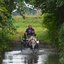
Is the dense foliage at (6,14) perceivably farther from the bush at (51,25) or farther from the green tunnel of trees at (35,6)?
the bush at (51,25)

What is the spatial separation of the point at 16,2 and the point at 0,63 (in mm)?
3514

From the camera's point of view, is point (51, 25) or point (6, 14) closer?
point (6, 14)

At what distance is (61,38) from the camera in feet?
41.5

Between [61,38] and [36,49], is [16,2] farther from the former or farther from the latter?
[36,49]

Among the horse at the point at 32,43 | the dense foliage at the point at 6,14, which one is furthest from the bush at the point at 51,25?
the dense foliage at the point at 6,14

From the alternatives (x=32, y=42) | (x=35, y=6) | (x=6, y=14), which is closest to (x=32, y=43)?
(x=32, y=42)

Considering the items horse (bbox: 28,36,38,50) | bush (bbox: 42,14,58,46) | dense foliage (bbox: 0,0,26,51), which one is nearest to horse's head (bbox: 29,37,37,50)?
horse (bbox: 28,36,38,50)

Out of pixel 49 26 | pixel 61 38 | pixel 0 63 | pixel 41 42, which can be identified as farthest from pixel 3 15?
pixel 41 42

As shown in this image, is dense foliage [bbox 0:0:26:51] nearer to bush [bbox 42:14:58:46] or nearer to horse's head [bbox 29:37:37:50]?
horse's head [bbox 29:37:37:50]

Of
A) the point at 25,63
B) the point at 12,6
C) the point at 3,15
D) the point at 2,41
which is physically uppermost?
the point at 12,6

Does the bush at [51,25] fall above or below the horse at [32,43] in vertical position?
above

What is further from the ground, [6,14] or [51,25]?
[51,25]

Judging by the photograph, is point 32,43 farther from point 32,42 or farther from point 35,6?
point 35,6

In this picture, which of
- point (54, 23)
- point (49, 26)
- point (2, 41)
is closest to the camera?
point (2, 41)
